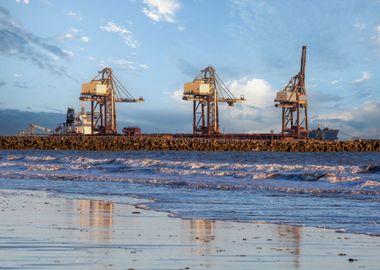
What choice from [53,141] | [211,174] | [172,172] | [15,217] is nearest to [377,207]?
[15,217]

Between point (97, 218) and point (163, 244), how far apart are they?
3.03 meters

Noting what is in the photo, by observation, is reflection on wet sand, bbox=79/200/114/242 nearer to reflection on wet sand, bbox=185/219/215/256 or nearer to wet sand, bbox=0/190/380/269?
wet sand, bbox=0/190/380/269

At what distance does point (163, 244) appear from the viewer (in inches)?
313

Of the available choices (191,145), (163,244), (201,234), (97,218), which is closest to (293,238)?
(201,234)

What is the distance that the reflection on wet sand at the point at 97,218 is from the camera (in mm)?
8703

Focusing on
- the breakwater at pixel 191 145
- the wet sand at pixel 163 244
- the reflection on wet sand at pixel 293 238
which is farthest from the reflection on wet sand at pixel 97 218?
the breakwater at pixel 191 145

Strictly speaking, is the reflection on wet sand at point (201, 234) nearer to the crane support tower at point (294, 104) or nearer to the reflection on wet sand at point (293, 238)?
the reflection on wet sand at point (293, 238)

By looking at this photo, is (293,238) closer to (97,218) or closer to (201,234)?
(201,234)

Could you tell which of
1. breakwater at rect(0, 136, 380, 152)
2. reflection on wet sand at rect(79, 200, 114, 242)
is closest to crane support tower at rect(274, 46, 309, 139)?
breakwater at rect(0, 136, 380, 152)

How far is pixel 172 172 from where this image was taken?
94.9 feet

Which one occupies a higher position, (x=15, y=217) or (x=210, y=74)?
(x=210, y=74)

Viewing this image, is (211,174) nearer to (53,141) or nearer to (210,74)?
(53,141)

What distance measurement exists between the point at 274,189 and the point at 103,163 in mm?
20959

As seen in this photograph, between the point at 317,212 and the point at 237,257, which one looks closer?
the point at 237,257
